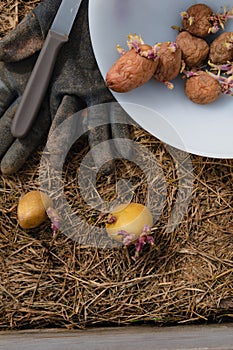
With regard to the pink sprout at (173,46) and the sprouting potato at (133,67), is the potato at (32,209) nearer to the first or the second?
the sprouting potato at (133,67)

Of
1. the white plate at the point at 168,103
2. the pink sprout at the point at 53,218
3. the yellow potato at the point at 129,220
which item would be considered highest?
the white plate at the point at 168,103

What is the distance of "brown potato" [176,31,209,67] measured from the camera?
113 cm

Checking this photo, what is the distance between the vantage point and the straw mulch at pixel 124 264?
1206mm

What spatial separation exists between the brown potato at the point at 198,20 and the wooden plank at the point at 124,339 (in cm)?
60

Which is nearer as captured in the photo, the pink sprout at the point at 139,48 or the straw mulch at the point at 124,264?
the pink sprout at the point at 139,48

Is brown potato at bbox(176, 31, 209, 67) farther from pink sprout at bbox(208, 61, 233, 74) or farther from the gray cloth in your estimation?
the gray cloth

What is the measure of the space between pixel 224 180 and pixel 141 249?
237mm

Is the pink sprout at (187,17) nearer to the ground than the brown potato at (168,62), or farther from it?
farther from it

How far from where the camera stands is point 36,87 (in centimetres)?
115

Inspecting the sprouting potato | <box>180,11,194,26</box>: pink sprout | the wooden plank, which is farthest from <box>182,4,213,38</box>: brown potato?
the wooden plank

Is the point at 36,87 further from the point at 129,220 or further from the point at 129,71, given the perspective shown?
the point at 129,220

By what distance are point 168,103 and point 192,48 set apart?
0.12 meters

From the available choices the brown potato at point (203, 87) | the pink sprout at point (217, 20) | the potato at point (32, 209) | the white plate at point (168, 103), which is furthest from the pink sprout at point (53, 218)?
the pink sprout at point (217, 20)

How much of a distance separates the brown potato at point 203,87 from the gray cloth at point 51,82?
17cm
